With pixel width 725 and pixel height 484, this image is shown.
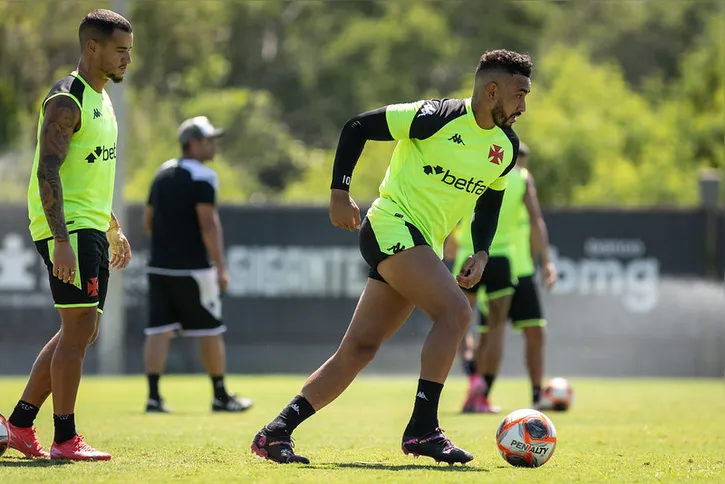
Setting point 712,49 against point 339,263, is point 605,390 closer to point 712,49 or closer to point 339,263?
point 339,263

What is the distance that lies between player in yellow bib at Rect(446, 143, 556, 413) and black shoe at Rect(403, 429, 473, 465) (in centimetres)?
495

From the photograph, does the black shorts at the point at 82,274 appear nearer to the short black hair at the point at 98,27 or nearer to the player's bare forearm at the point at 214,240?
the short black hair at the point at 98,27

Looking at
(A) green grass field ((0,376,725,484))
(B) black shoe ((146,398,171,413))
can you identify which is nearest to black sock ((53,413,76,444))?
(A) green grass field ((0,376,725,484))

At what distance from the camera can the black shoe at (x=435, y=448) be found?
6973 millimetres

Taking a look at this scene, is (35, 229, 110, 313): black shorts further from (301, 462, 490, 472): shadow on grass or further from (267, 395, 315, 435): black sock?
(301, 462, 490, 472): shadow on grass

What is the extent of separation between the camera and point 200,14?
50.8 meters

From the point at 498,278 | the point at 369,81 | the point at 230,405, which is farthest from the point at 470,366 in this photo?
the point at 369,81

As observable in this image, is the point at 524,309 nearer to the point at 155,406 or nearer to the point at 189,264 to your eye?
the point at 189,264

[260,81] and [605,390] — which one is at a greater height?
[260,81]

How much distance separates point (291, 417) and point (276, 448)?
0.18m

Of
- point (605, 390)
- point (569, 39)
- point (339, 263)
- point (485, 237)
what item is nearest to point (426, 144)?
point (485, 237)

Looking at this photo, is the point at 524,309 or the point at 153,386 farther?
the point at 524,309

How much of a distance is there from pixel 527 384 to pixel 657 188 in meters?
23.1

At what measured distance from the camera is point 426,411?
7016mm
